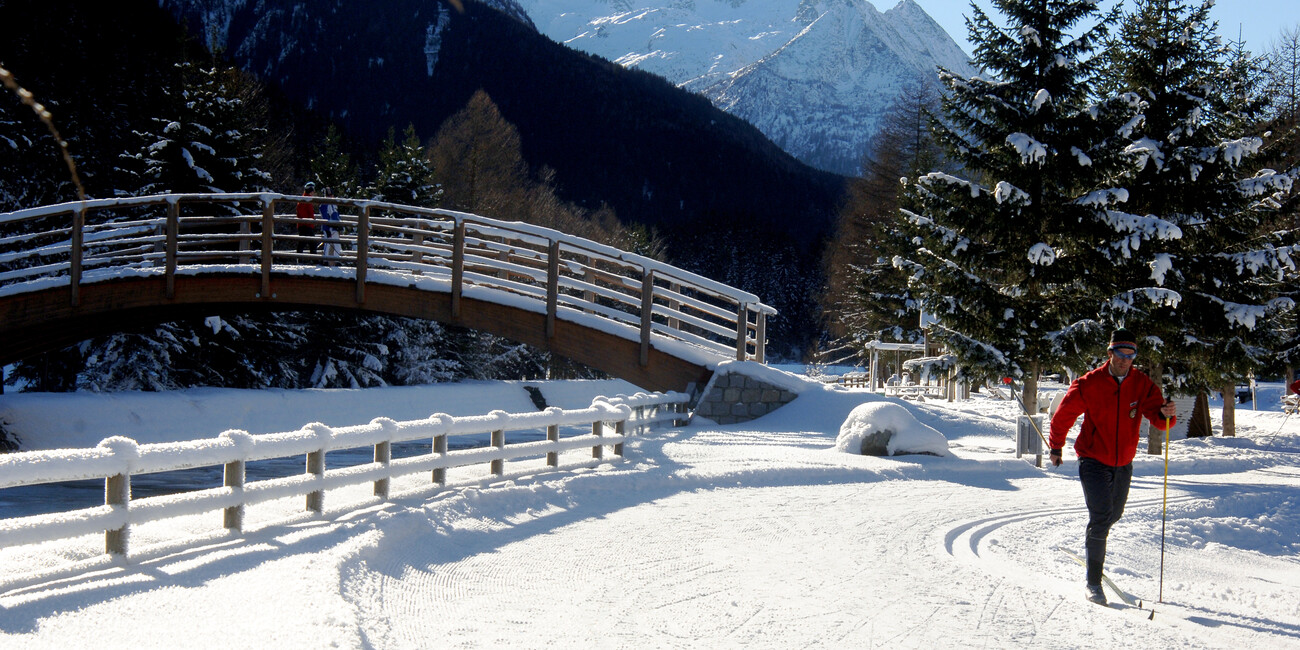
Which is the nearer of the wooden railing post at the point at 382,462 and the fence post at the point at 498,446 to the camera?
the wooden railing post at the point at 382,462

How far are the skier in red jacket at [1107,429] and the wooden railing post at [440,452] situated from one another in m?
5.22

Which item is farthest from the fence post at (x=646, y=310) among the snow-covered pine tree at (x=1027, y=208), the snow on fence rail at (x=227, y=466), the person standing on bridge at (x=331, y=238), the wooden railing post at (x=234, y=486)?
the wooden railing post at (x=234, y=486)

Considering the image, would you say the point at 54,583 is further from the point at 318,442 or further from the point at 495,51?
the point at 495,51

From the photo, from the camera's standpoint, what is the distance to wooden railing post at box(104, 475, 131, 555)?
5539 millimetres

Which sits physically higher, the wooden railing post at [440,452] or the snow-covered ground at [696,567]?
the wooden railing post at [440,452]

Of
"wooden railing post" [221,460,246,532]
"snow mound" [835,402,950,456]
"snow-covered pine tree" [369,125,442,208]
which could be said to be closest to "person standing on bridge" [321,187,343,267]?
"snow-covered pine tree" [369,125,442,208]

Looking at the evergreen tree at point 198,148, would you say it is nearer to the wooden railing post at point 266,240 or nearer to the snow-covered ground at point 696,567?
the wooden railing post at point 266,240

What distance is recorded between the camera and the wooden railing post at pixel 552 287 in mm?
18297

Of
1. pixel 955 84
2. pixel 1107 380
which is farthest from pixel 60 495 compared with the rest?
pixel 955 84

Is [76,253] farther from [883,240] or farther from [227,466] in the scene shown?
[883,240]

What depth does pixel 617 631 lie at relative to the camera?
531 centimetres

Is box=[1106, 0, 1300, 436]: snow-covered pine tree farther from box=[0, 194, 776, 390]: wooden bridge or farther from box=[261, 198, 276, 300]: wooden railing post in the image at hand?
box=[261, 198, 276, 300]: wooden railing post

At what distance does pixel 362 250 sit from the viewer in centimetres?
1878

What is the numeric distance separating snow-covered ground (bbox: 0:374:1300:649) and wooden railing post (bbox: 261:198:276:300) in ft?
29.3
